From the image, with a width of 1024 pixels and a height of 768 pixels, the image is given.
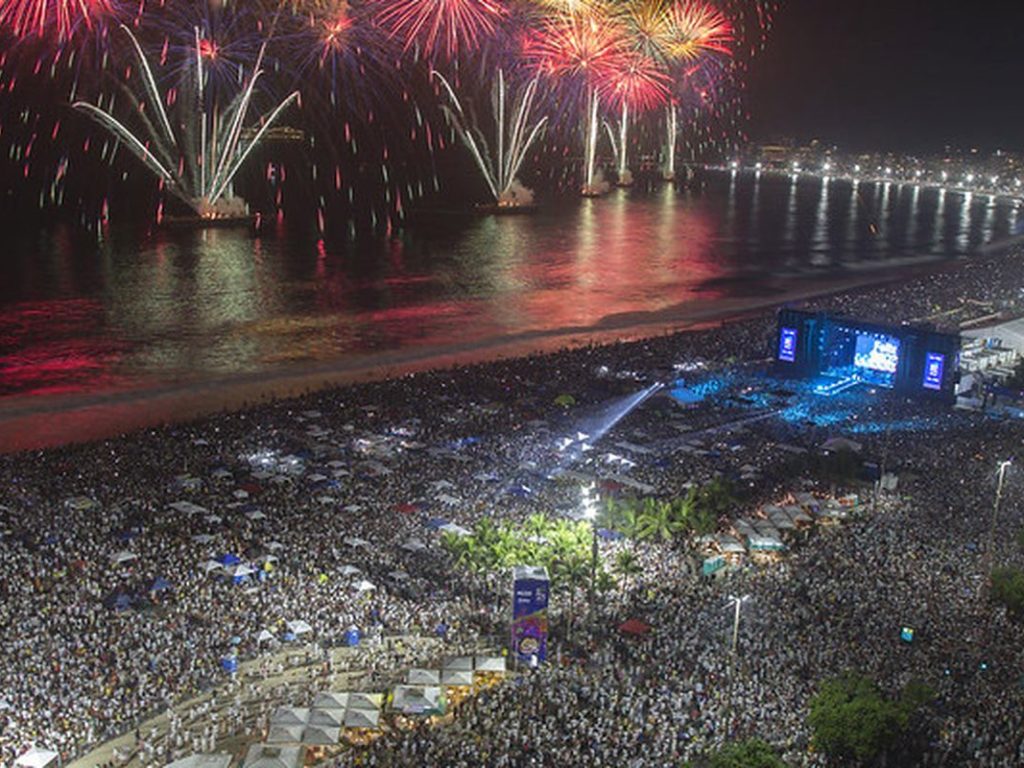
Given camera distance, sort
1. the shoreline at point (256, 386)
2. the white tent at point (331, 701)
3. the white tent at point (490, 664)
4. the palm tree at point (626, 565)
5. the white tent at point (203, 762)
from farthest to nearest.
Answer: the shoreline at point (256, 386)
the palm tree at point (626, 565)
the white tent at point (490, 664)
the white tent at point (331, 701)
the white tent at point (203, 762)

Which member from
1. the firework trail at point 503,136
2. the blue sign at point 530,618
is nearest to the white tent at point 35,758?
the blue sign at point 530,618

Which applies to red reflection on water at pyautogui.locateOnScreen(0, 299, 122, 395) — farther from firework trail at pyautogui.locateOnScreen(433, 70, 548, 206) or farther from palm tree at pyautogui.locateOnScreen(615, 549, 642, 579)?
firework trail at pyautogui.locateOnScreen(433, 70, 548, 206)

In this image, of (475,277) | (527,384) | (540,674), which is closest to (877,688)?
(540,674)

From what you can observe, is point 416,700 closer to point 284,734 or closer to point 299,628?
point 284,734

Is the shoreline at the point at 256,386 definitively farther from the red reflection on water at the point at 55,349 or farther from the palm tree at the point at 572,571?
the palm tree at the point at 572,571

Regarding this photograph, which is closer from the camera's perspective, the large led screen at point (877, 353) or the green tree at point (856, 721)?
the green tree at point (856, 721)

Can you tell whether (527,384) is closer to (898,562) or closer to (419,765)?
(898,562)
